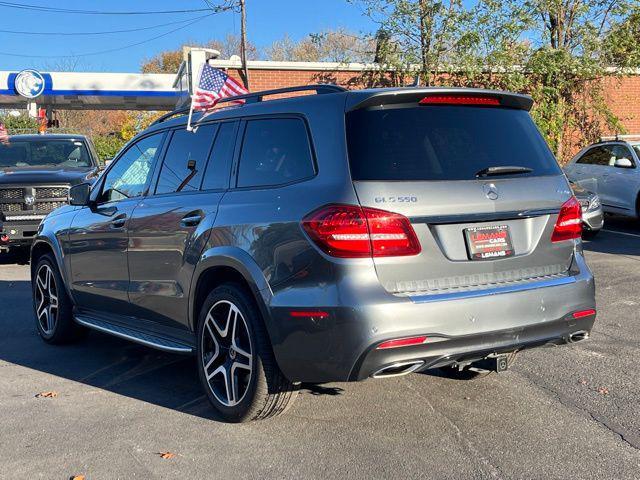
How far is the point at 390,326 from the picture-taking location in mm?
3531

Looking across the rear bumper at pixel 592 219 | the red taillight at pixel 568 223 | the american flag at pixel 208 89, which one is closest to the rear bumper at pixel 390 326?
the red taillight at pixel 568 223

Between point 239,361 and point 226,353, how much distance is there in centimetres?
17

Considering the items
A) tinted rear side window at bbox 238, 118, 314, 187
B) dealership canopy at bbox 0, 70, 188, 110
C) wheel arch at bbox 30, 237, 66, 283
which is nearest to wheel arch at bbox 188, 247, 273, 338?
tinted rear side window at bbox 238, 118, 314, 187

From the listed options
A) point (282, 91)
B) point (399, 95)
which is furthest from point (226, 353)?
point (399, 95)

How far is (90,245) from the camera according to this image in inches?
228

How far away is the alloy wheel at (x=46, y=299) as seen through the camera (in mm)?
6480

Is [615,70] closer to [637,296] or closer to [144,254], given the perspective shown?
[637,296]

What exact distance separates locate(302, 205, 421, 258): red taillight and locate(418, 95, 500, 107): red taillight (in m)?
0.79

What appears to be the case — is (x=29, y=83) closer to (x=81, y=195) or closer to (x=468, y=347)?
(x=81, y=195)

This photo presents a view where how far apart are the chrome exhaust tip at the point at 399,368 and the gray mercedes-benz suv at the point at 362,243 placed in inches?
0.4

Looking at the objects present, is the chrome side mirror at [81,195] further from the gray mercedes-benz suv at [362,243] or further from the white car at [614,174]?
the white car at [614,174]

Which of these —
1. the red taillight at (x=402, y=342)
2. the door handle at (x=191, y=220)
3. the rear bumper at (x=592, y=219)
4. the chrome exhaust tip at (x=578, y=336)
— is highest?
the door handle at (x=191, y=220)

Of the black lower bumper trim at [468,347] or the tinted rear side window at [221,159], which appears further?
the tinted rear side window at [221,159]

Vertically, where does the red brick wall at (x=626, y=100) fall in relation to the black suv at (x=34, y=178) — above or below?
above
